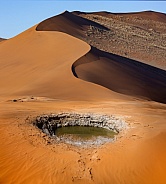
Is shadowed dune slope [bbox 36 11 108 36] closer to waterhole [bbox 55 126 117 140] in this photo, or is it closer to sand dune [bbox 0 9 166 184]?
sand dune [bbox 0 9 166 184]

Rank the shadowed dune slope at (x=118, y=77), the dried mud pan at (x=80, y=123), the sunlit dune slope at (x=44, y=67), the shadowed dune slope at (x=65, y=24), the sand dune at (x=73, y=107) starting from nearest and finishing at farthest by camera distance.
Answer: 1. the sand dune at (x=73, y=107)
2. the dried mud pan at (x=80, y=123)
3. the sunlit dune slope at (x=44, y=67)
4. the shadowed dune slope at (x=118, y=77)
5. the shadowed dune slope at (x=65, y=24)

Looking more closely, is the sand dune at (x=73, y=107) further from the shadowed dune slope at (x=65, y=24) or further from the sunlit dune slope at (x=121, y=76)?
the shadowed dune slope at (x=65, y=24)

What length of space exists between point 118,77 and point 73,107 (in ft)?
28.8

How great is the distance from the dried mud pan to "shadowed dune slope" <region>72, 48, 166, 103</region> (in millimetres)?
7618

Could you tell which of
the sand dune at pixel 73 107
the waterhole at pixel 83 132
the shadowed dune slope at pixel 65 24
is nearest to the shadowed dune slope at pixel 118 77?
the sand dune at pixel 73 107

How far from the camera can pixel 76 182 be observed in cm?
757

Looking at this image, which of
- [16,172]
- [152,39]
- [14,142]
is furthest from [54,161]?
[152,39]

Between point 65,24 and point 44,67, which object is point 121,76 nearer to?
point 44,67

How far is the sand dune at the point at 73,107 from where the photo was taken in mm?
8188

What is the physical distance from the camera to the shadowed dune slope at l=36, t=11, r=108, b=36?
107 feet

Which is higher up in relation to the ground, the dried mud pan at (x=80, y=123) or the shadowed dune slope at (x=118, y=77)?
the shadowed dune slope at (x=118, y=77)

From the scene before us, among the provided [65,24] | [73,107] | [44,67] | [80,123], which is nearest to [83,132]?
[80,123]

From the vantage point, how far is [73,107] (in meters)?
13.9

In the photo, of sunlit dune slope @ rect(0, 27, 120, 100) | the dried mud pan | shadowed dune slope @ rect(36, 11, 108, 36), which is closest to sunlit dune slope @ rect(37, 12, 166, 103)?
sunlit dune slope @ rect(0, 27, 120, 100)
